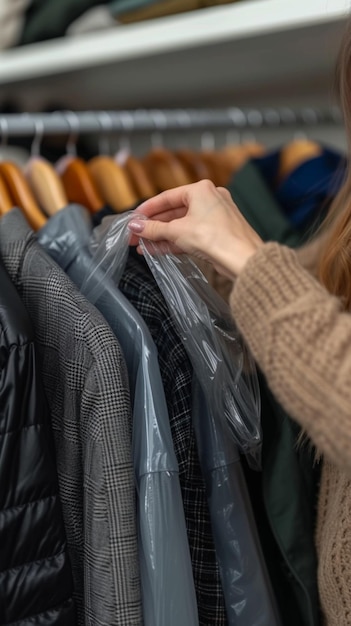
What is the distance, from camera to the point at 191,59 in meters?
1.09

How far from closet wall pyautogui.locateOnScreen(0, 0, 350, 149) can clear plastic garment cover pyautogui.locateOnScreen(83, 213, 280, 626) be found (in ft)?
0.98

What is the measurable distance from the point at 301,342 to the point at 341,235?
23 cm

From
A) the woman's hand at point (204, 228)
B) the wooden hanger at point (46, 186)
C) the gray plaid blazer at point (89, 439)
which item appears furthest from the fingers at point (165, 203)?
the wooden hanger at point (46, 186)

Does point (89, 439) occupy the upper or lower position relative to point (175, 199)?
lower

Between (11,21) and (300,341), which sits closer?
(300,341)

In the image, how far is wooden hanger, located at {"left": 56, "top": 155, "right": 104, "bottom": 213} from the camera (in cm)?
94

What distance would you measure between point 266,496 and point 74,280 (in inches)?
11.8

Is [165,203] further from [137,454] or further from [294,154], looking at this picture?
[294,154]

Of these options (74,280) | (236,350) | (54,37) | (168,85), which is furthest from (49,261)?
(168,85)

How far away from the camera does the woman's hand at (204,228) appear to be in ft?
1.99

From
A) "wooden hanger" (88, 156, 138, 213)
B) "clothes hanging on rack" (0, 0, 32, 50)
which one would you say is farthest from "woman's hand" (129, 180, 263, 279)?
"clothes hanging on rack" (0, 0, 32, 50)

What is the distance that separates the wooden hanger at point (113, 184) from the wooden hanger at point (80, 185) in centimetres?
1

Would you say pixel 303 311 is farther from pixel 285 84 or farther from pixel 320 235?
pixel 285 84

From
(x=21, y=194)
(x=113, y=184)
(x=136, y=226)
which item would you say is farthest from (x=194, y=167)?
(x=136, y=226)
